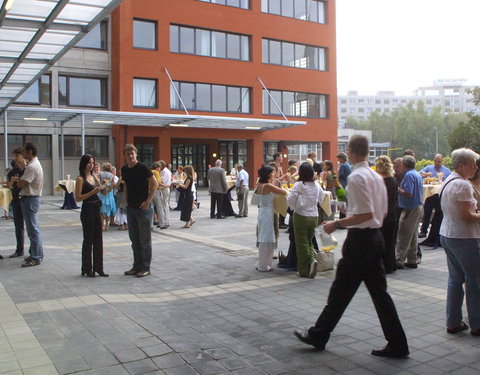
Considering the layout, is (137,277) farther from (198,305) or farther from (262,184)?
(262,184)

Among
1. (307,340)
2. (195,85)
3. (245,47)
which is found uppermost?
(245,47)

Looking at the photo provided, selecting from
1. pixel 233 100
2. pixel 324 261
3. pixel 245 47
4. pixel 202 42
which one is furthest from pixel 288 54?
pixel 324 261

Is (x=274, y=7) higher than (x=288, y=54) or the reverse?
higher

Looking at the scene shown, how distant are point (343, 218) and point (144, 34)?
93.9 feet

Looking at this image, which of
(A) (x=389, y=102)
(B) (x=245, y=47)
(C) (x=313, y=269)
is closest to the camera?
(C) (x=313, y=269)

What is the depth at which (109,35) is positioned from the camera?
103ft

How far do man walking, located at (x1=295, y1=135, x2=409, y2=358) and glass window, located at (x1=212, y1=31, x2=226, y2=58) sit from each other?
3088 cm

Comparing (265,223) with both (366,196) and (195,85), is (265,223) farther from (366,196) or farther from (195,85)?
(195,85)

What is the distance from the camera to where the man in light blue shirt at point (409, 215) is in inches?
328

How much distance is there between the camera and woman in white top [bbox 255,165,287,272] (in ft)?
26.5

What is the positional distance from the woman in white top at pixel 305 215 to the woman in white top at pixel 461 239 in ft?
8.85

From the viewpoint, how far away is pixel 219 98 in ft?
112

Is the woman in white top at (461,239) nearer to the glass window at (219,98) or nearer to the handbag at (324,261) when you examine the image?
the handbag at (324,261)

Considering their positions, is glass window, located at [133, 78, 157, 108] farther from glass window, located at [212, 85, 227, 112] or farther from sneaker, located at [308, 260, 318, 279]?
sneaker, located at [308, 260, 318, 279]
